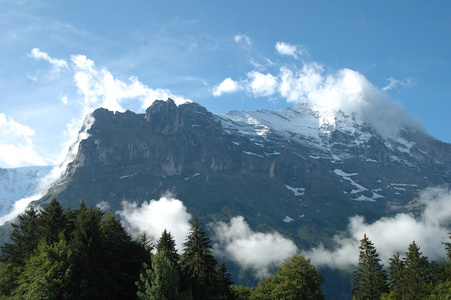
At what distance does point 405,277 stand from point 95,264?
57.1 metres

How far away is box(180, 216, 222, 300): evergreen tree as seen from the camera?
156ft

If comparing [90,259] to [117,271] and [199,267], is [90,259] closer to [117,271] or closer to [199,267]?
[117,271]

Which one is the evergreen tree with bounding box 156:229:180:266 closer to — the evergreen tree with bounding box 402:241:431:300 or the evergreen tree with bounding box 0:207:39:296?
the evergreen tree with bounding box 0:207:39:296

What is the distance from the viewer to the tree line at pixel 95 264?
3925cm

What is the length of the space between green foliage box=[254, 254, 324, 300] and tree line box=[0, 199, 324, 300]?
10.3m

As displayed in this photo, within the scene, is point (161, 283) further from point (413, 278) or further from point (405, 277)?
point (405, 277)

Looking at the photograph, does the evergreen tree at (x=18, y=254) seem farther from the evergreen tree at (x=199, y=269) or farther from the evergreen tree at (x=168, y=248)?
the evergreen tree at (x=199, y=269)

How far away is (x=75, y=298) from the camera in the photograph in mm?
38844

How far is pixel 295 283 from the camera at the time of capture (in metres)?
63.8

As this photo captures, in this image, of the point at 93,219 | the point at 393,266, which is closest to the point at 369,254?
the point at 393,266

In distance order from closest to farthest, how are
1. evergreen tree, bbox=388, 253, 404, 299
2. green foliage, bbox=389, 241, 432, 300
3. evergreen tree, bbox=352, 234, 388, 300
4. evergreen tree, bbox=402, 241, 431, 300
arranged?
green foliage, bbox=389, 241, 432, 300
evergreen tree, bbox=402, 241, 431, 300
evergreen tree, bbox=352, 234, 388, 300
evergreen tree, bbox=388, 253, 404, 299

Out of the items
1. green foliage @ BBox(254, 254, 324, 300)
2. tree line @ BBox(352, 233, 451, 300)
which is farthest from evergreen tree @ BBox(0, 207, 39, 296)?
tree line @ BBox(352, 233, 451, 300)

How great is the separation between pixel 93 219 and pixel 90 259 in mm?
4774

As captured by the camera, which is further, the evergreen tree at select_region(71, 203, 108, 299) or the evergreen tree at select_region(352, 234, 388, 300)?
the evergreen tree at select_region(352, 234, 388, 300)
